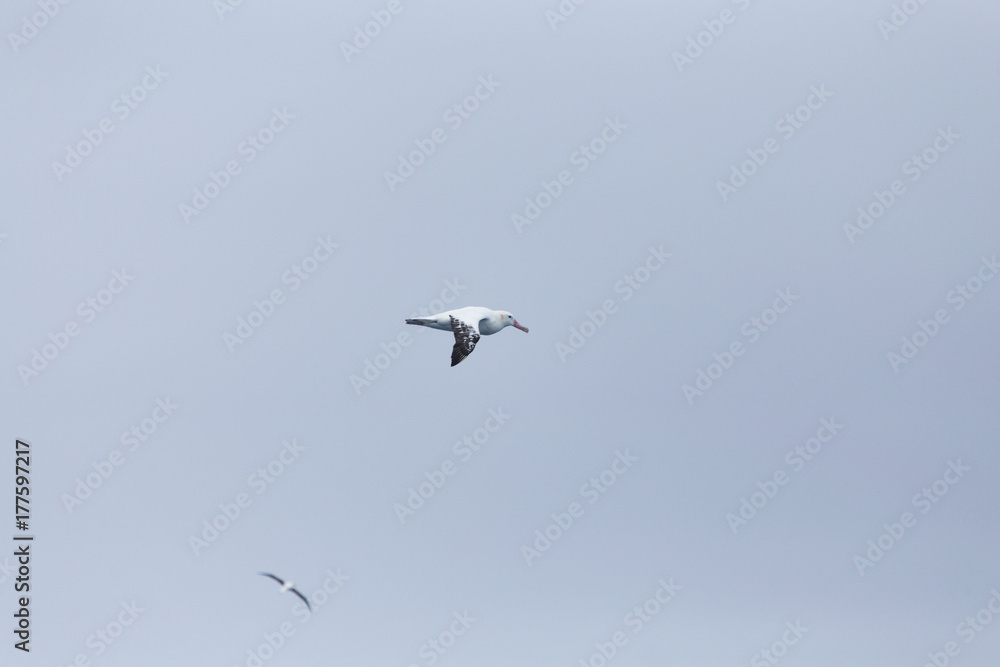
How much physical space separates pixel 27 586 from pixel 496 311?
2331 centimetres

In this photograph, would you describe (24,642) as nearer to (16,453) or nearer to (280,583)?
(16,453)

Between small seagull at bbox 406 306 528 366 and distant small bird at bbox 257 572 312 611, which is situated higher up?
small seagull at bbox 406 306 528 366

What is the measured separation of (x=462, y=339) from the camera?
76.4 metres

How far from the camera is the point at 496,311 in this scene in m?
81.6

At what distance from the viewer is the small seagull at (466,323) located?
75.9 metres

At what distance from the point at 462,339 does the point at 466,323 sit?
1.53m

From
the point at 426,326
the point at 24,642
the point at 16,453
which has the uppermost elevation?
the point at 426,326

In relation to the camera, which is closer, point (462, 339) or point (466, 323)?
point (462, 339)

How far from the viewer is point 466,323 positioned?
255ft

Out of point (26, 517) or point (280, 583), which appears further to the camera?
point (26, 517)

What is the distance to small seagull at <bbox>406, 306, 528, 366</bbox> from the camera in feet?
249

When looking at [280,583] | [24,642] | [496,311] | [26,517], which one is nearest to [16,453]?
[26,517]

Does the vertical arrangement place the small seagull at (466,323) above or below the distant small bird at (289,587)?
above

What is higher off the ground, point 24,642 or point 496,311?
point 496,311
